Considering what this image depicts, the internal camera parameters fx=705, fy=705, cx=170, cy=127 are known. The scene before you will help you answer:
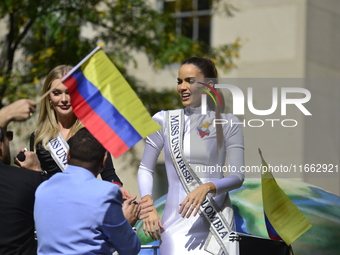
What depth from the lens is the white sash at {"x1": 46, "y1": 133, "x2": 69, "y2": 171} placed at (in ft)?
16.2

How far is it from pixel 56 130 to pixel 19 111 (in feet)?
3.98

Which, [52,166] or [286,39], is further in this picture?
[286,39]

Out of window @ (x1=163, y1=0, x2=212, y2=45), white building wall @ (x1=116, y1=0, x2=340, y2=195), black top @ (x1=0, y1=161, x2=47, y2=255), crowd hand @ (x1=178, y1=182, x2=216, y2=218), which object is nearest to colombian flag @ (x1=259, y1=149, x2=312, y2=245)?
crowd hand @ (x1=178, y1=182, x2=216, y2=218)

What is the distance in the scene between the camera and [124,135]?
4.17 meters

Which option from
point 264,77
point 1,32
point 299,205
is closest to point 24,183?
point 299,205

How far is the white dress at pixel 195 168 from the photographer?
15.4 ft

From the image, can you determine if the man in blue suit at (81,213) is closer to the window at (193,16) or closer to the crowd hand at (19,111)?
the crowd hand at (19,111)

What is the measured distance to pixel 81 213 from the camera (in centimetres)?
368

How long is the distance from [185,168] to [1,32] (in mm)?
12218

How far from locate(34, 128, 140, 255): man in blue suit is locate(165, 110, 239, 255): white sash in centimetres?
94

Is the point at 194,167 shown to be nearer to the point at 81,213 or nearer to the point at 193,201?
the point at 193,201

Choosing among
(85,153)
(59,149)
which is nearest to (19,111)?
(85,153)

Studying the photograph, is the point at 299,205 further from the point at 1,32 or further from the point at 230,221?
the point at 1,32

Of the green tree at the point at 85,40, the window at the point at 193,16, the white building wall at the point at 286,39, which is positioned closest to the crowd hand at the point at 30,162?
the green tree at the point at 85,40
